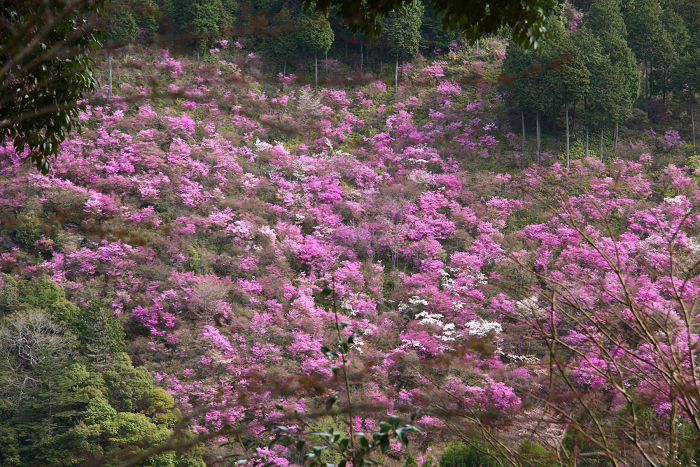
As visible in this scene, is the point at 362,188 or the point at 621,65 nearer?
the point at 362,188

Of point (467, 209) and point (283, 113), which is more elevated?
point (283, 113)

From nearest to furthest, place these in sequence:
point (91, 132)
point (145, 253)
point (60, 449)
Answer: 1. point (60, 449)
2. point (145, 253)
3. point (91, 132)

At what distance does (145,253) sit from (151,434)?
3980 millimetres

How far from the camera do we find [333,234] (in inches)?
537

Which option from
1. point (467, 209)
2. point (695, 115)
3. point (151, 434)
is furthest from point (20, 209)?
point (695, 115)

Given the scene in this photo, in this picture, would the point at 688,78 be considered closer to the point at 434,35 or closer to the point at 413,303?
the point at 434,35

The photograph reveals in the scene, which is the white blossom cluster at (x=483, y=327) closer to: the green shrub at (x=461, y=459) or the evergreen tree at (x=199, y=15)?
the green shrub at (x=461, y=459)

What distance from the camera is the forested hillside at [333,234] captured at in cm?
852

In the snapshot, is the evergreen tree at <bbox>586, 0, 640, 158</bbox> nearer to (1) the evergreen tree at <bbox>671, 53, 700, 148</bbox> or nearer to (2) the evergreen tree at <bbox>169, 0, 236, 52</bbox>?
(1) the evergreen tree at <bbox>671, 53, 700, 148</bbox>

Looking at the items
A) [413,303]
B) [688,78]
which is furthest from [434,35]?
[413,303]

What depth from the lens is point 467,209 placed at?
47.6 ft

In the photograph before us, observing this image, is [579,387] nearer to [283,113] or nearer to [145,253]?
[145,253]

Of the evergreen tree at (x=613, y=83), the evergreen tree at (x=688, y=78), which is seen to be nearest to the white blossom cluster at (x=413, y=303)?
the evergreen tree at (x=613, y=83)

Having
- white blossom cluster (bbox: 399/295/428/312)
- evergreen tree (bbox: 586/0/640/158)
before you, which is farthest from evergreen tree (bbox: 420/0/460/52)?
white blossom cluster (bbox: 399/295/428/312)
